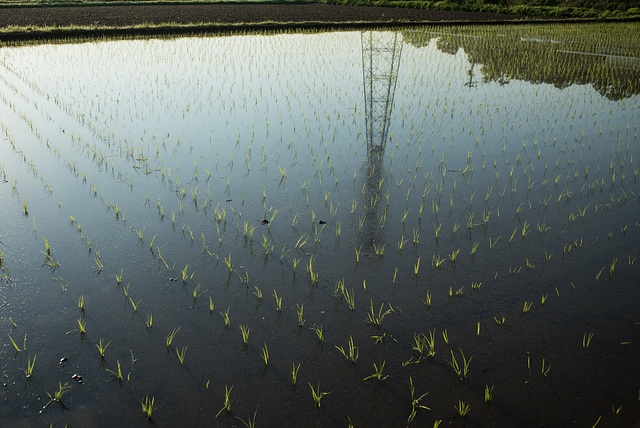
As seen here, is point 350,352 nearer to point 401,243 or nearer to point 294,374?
point 294,374

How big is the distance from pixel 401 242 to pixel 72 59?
8.65 m

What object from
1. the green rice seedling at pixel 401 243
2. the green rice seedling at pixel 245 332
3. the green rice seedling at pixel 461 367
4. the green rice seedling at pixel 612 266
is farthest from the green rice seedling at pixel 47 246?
the green rice seedling at pixel 612 266

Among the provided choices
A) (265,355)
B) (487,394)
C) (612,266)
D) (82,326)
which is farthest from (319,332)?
(612,266)

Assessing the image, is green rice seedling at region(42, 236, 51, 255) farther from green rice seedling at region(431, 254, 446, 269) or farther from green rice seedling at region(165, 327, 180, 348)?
green rice seedling at region(431, 254, 446, 269)

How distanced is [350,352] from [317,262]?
81 centimetres

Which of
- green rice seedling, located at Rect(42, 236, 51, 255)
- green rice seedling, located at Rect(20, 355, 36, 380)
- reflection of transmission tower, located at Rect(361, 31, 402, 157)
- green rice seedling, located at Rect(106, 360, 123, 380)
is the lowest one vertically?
green rice seedling, located at Rect(106, 360, 123, 380)

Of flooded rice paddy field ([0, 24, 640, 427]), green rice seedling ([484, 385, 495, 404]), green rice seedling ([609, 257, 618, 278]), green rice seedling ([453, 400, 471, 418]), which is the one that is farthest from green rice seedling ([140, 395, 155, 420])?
green rice seedling ([609, 257, 618, 278])

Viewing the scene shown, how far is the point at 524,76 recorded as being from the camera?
8109 mm

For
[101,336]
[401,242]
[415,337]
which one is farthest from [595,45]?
[101,336]

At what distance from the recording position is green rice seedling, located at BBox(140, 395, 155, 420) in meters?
1.70

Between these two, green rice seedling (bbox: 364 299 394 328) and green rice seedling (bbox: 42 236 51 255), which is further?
green rice seedling (bbox: 42 236 51 255)

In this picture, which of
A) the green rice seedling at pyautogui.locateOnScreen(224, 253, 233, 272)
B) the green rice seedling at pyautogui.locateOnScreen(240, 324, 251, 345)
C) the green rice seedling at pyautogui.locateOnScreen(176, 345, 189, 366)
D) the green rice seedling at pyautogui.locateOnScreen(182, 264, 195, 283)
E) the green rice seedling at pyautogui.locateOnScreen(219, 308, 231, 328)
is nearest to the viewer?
the green rice seedling at pyautogui.locateOnScreen(176, 345, 189, 366)

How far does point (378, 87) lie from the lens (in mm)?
7184

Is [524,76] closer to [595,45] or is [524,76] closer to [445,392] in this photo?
[595,45]
